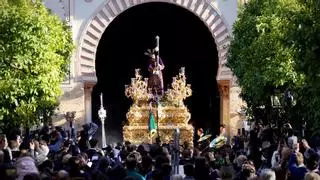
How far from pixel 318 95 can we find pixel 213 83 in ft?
76.4

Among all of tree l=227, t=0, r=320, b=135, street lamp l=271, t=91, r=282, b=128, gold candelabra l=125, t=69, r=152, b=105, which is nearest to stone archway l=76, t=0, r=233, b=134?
gold candelabra l=125, t=69, r=152, b=105

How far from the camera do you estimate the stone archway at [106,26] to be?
3631 centimetres

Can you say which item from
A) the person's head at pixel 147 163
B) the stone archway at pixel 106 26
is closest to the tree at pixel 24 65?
the stone archway at pixel 106 26

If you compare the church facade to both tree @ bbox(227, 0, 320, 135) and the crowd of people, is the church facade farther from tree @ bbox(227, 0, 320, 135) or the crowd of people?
the crowd of people

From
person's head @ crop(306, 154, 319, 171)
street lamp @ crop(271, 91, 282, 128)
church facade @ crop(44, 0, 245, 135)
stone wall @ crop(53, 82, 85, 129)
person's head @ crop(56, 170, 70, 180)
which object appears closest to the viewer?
person's head @ crop(56, 170, 70, 180)

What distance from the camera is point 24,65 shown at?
2527 cm

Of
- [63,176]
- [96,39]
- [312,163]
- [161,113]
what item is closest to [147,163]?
[63,176]

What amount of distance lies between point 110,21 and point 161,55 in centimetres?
490

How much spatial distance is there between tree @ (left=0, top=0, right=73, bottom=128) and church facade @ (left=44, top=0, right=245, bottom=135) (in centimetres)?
927

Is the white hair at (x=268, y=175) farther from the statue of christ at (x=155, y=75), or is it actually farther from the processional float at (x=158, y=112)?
the statue of christ at (x=155, y=75)

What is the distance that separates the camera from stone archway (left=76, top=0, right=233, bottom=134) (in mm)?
36312

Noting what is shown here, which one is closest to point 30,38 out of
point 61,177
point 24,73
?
point 24,73

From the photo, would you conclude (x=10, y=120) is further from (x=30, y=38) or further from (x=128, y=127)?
(x=128, y=127)

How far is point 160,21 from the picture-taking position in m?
40.9
